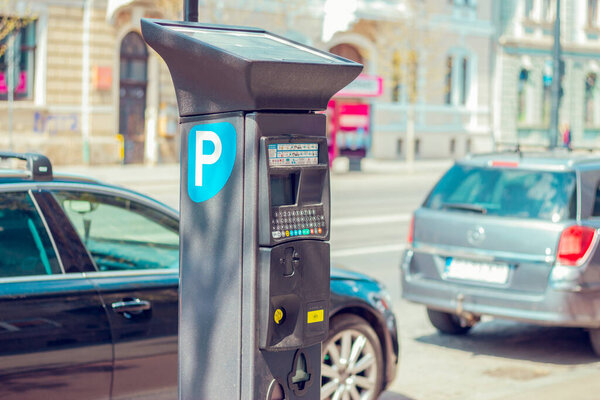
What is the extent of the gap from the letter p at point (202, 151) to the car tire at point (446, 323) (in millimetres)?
4764

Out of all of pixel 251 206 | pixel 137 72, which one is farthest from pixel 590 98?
pixel 251 206

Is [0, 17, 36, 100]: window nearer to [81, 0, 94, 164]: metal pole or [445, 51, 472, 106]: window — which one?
[81, 0, 94, 164]: metal pole

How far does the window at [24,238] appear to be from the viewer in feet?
14.1

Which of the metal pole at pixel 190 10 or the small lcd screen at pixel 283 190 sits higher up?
the metal pole at pixel 190 10

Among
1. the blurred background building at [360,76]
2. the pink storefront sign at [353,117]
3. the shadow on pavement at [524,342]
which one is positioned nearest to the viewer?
the shadow on pavement at [524,342]

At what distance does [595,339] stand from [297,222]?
Answer: 14.7 feet

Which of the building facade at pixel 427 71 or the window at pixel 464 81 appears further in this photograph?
the window at pixel 464 81

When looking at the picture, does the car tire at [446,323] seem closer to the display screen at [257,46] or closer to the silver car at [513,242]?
the silver car at [513,242]

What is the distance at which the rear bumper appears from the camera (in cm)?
672

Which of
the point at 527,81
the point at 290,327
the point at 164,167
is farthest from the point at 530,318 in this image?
the point at 527,81

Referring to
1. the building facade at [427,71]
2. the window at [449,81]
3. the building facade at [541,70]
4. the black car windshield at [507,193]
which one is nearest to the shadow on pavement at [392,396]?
the black car windshield at [507,193]

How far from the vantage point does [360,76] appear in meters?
31.1

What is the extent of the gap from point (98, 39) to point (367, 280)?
23999 millimetres

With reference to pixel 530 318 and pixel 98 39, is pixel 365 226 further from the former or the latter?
pixel 98 39
